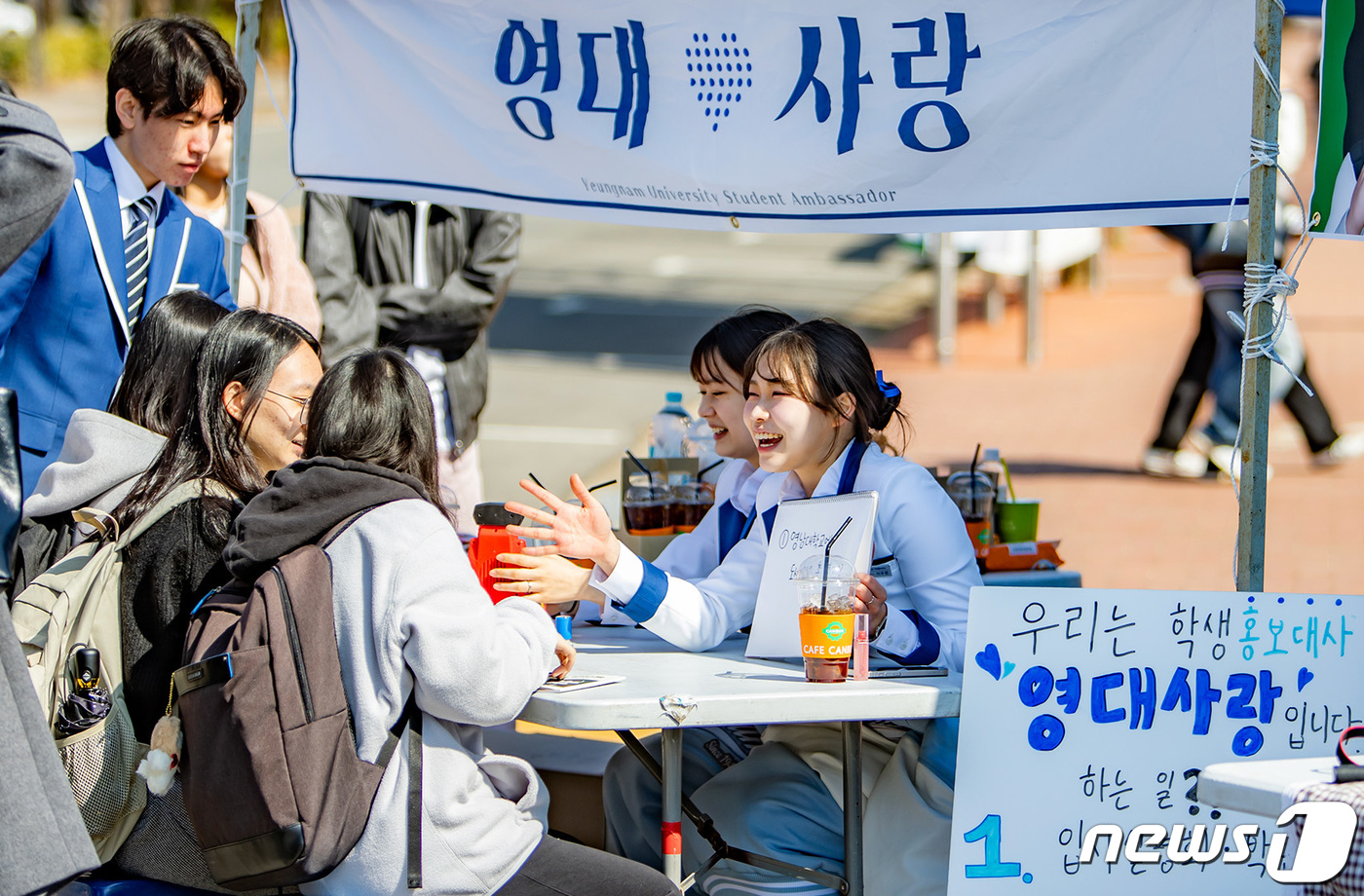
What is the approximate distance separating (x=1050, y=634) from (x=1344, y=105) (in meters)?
1.29

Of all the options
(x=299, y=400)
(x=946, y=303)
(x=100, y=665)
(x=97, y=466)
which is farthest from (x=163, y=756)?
(x=946, y=303)

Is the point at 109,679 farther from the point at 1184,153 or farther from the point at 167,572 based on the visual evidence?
the point at 1184,153

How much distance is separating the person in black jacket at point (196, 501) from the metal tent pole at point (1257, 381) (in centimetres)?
197

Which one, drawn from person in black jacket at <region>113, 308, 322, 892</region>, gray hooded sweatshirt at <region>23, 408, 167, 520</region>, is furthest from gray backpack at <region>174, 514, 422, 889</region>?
gray hooded sweatshirt at <region>23, 408, 167, 520</region>

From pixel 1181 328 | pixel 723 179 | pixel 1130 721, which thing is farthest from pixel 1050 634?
pixel 1181 328

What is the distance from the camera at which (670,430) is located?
4.25 m

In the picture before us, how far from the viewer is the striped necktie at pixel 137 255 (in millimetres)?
3619

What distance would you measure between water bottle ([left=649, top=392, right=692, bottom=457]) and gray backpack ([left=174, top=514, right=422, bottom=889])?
192cm

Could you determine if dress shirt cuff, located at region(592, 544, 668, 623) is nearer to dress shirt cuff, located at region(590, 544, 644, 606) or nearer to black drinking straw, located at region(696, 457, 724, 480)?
dress shirt cuff, located at region(590, 544, 644, 606)

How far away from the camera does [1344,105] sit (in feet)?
9.46

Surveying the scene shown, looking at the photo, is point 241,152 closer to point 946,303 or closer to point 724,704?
point 724,704

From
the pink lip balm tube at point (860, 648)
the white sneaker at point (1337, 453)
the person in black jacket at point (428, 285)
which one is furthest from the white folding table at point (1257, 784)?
the white sneaker at point (1337, 453)

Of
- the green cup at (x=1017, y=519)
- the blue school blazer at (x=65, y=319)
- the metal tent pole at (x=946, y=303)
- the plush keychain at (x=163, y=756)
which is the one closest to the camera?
the plush keychain at (x=163, y=756)

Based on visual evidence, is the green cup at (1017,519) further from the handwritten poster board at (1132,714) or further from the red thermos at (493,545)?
the red thermos at (493,545)
